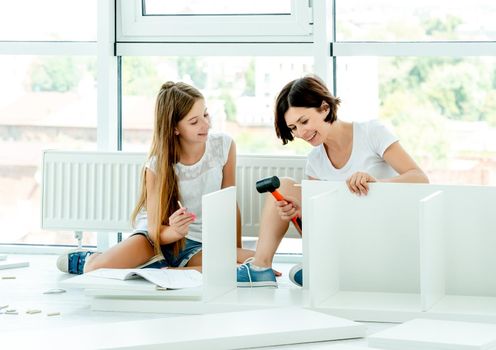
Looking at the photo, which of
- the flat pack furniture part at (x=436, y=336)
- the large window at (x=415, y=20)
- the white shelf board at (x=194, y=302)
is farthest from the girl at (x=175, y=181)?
the flat pack furniture part at (x=436, y=336)

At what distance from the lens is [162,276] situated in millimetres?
2840

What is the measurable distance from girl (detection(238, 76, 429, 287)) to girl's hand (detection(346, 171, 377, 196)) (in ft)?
0.84

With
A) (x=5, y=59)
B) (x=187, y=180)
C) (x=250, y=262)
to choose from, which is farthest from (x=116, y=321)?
(x=5, y=59)

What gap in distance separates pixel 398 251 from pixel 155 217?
92 centimetres

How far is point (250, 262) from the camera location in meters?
3.02

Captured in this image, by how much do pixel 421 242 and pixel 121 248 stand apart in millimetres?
1173

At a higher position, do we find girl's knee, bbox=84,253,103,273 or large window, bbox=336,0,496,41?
large window, bbox=336,0,496,41

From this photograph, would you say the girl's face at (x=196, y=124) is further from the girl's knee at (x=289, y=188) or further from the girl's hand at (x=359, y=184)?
the girl's hand at (x=359, y=184)

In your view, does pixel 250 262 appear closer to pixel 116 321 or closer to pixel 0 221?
pixel 116 321

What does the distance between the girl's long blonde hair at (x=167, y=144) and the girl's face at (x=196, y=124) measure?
15 millimetres

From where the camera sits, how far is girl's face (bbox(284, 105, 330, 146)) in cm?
301

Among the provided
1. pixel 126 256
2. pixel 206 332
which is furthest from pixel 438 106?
pixel 206 332

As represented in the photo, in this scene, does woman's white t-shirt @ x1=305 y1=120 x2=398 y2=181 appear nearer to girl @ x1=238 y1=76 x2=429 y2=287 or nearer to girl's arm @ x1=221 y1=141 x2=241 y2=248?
girl @ x1=238 y1=76 x2=429 y2=287

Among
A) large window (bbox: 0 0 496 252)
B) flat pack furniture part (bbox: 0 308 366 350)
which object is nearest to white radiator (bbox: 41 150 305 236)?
large window (bbox: 0 0 496 252)
